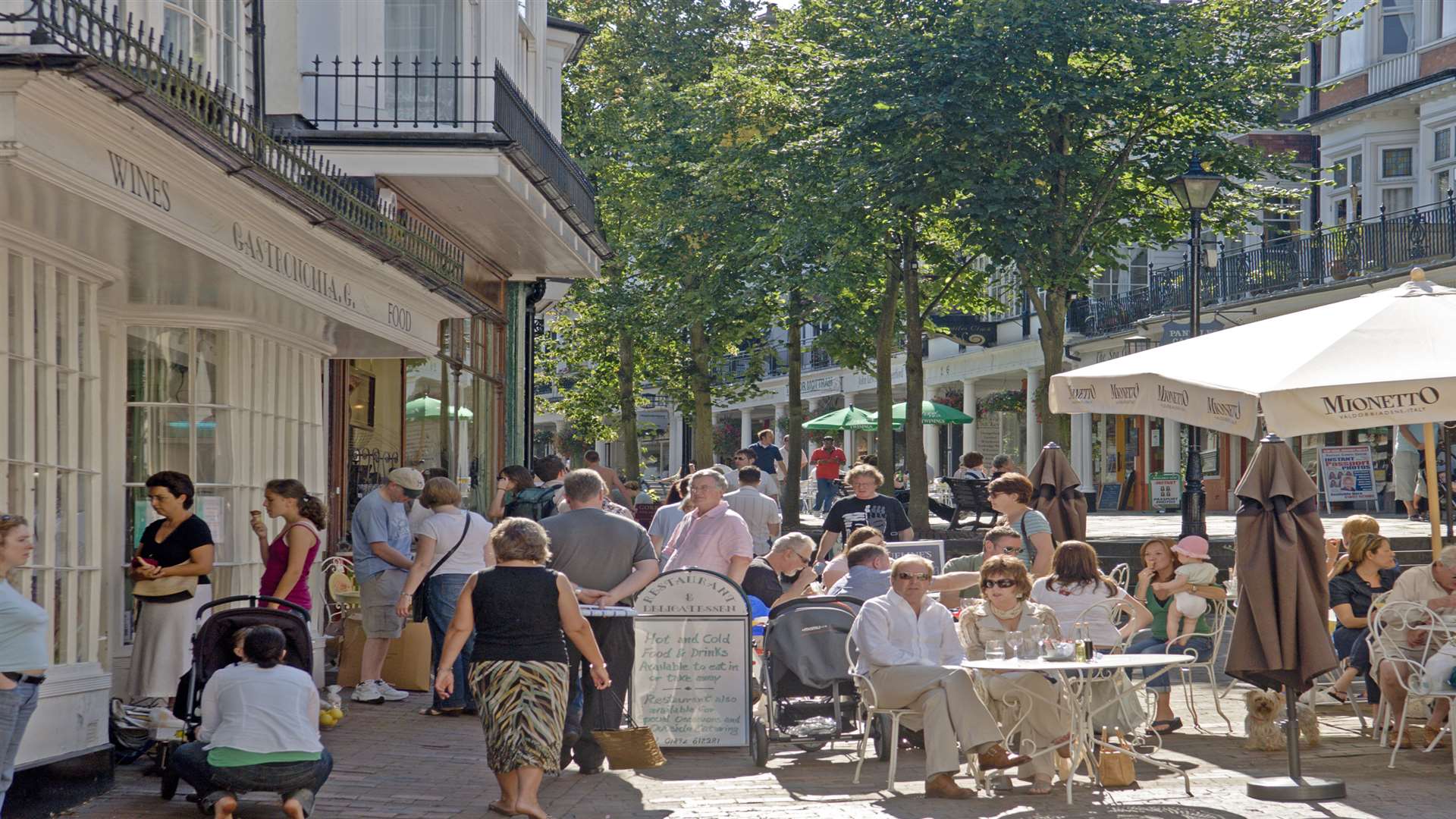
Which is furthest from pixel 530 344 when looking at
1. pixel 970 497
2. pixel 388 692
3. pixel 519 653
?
pixel 519 653

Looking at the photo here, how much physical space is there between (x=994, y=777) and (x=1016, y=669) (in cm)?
71

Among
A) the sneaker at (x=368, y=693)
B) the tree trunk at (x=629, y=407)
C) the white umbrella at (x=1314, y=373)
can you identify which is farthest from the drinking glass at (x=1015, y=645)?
the tree trunk at (x=629, y=407)

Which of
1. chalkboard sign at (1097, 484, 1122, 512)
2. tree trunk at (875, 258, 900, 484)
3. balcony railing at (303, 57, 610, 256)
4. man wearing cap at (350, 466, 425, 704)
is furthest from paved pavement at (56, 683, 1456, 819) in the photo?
chalkboard sign at (1097, 484, 1122, 512)

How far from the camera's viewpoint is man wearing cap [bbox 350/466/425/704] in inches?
469

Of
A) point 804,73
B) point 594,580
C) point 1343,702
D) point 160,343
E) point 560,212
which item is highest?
point 804,73

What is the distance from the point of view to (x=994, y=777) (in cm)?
894

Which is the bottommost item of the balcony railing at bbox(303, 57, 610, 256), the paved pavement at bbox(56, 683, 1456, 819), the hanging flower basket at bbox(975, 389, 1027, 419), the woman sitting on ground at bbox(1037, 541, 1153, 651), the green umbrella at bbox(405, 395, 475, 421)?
the paved pavement at bbox(56, 683, 1456, 819)

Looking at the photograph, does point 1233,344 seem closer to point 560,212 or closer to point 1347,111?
point 560,212

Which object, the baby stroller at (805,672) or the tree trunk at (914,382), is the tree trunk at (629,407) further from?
the baby stroller at (805,672)

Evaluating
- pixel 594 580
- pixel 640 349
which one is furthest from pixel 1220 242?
pixel 594 580

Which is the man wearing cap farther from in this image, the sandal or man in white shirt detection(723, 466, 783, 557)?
the sandal

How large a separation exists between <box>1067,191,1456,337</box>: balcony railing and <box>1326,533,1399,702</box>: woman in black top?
15004mm

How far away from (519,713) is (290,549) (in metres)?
2.63

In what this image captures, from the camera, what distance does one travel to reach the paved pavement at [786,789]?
26.9 feet
